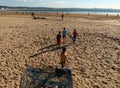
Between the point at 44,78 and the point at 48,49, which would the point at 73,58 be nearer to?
the point at 48,49

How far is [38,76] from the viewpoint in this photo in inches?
266

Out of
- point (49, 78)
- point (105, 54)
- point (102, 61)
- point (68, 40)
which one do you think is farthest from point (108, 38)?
point (49, 78)

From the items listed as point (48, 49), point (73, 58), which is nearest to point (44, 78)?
point (73, 58)

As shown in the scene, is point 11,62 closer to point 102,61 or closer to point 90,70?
point 90,70

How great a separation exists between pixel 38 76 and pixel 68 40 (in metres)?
12.9

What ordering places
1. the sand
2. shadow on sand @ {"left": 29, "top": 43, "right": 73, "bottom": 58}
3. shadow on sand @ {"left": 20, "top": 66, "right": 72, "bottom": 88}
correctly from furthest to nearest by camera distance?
shadow on sand @ {"left": 29, "top": 43, "right": 73, "bottom": 58} < the sand < shadow on sand @ {"left": 20, "top": 66, "right": 72, "bottom": 88}

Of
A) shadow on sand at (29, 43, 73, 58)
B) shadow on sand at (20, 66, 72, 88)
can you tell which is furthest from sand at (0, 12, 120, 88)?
shadow on sand at (20, 66, 72, 88)

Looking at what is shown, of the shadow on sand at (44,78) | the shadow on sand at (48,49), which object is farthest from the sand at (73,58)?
the shadow on sand at (44,78)

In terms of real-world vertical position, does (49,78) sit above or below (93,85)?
above

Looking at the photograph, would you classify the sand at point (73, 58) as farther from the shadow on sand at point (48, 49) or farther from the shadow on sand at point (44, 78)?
the shadow on sand at point (44, 78)

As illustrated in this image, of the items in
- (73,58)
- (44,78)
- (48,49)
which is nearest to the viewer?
(44,78)

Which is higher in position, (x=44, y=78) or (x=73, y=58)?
(x=44, y=78)

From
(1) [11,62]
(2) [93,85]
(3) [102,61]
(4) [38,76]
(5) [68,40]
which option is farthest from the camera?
(5) [68,40]

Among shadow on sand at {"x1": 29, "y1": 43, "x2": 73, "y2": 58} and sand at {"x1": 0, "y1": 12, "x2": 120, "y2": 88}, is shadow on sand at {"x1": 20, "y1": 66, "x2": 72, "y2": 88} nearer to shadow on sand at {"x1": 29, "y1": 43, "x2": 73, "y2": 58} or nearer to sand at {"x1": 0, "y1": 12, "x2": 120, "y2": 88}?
sand at {"x1": 0, "y1": 12, "x2": 120, "y2": 88}
